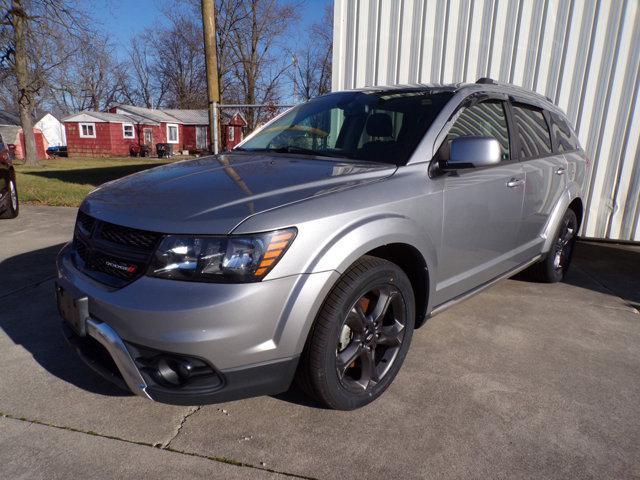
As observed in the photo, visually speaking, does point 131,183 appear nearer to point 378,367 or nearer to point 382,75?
point 378,367

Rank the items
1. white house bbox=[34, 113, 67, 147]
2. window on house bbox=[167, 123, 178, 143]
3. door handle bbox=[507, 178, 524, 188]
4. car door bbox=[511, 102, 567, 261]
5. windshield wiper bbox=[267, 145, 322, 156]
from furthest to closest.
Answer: white house bbox=[34, 113, 67, 147] → window on house bbox=[167, 123, 178, 143] → car door bbox=[511, 102, 567, 261] → door handle bbox=[507, 178, 524, 188] → windshield wiper bbox=[267, 145, 322, 156]

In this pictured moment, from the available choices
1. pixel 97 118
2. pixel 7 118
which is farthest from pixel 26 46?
pixel 7 118

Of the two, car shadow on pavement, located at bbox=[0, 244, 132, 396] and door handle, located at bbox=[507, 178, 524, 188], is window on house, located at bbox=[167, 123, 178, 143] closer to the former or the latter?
car shadow on pavement, located at bbox=[0, 244, 132, 396]

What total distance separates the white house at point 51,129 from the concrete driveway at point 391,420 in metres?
53.9

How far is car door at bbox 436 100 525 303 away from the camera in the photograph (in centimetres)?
270

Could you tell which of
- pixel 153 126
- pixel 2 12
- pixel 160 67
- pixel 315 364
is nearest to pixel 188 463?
pixel 315 364

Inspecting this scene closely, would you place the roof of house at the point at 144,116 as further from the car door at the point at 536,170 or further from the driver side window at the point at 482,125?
the driver side window at the point at 482,125

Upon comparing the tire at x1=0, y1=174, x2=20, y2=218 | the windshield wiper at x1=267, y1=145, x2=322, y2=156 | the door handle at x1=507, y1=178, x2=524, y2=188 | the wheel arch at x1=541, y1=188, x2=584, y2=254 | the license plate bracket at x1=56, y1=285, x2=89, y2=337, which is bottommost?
the tire at x1=0, y1=174, x2=20, y2=218

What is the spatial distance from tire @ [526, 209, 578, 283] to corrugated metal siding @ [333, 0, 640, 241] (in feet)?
7.12

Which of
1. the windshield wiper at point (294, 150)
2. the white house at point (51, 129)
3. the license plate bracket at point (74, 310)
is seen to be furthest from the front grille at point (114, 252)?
the white house at point (51, 129)

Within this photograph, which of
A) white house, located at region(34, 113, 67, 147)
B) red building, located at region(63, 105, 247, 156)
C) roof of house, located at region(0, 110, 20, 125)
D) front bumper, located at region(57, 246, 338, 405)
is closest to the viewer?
front bumper, located at region(57, 246, 338, 405)

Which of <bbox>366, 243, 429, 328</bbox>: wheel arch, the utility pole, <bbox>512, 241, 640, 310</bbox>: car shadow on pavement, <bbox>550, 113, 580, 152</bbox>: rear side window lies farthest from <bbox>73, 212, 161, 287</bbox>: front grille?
the utility pole

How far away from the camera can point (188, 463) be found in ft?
6.52

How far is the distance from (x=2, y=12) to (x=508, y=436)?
24.4m
